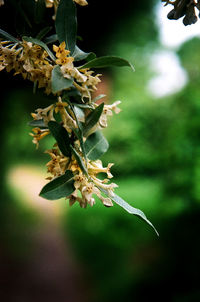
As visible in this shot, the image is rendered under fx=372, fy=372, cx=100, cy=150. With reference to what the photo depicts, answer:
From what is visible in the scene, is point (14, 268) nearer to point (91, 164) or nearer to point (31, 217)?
point (31, 217)

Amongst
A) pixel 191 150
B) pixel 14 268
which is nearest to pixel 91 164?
pixel 191 150

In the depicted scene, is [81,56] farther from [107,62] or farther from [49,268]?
[49,268]

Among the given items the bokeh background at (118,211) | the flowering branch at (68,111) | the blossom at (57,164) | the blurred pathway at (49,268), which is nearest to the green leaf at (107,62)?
the flowering branch at (68,111)

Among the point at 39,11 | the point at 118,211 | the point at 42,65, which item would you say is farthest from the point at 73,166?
the point at 118,211

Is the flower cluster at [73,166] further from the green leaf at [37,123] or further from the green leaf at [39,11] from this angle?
the green leaf at [39,11]

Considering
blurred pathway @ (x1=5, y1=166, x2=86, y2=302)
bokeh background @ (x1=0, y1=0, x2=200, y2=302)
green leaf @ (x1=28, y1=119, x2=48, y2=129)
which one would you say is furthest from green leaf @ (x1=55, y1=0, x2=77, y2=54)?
blurred pathway @ (x1=5, y1=166, x2=86, y2=302)

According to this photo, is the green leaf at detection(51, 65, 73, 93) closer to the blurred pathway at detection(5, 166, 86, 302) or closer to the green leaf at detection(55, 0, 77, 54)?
the green leaf at detection(55, 0, 77, 54)
